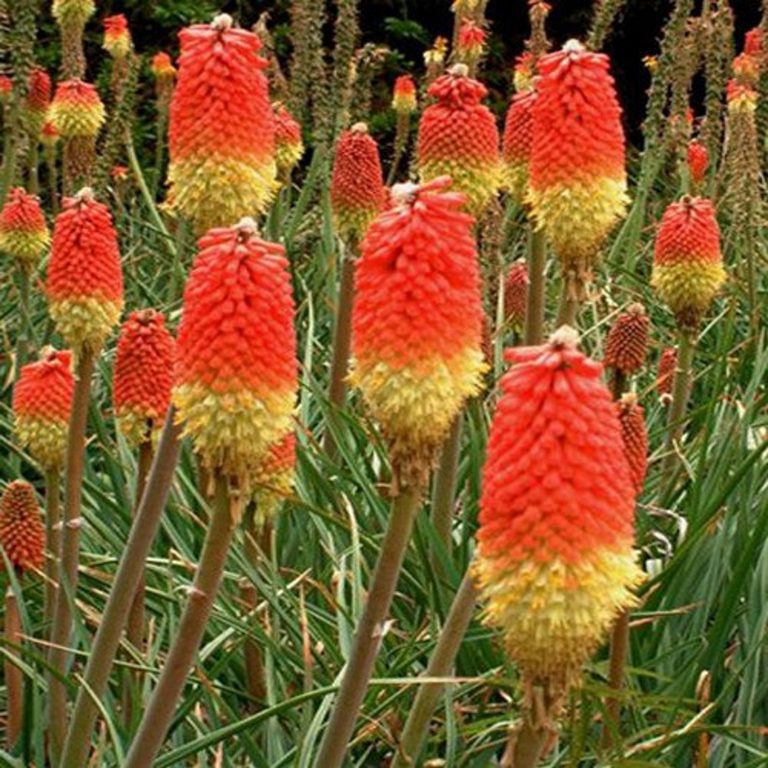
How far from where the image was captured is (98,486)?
5.10 m

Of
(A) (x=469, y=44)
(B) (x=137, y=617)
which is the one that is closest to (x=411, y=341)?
(B) (x=137, y=617)

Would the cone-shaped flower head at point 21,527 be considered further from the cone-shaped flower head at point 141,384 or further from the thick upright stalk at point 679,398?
the thick upright stalk at point 679,398

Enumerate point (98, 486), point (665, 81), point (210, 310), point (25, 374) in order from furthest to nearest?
point (665, 81), point (98, 486), point (25, 374), point (210, 310)

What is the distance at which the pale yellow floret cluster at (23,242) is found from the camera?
5434mm

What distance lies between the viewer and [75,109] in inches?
256

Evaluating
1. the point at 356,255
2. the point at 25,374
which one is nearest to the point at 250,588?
the point at 25,374

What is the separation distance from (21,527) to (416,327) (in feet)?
5.86

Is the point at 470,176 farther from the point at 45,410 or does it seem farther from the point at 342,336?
the point at 342,336

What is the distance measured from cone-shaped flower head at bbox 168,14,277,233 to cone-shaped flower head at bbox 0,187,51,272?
2556mm

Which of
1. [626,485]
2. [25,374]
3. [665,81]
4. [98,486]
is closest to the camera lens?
[626,485]

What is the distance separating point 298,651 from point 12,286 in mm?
3826

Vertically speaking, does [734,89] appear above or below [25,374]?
above

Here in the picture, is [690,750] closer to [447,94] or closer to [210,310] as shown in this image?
[447,94]

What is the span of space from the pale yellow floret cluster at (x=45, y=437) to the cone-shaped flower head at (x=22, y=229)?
6.00 ft
